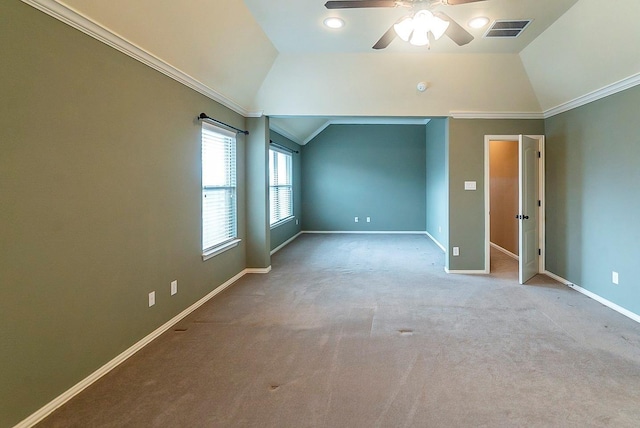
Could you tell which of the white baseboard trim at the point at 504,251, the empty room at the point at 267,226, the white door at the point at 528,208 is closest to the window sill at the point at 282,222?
the empty room at the point at 267,226

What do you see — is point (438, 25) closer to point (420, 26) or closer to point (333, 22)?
point (420, 26)

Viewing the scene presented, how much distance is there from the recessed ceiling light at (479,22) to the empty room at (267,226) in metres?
0.02

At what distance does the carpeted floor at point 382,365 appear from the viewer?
6.15ft

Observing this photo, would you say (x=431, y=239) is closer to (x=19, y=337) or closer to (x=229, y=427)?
(x=229, y=427)

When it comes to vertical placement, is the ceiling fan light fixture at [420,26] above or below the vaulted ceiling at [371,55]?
below

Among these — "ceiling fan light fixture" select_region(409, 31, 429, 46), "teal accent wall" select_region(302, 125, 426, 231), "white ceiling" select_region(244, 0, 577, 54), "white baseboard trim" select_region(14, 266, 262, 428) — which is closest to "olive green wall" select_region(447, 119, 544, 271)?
"white ceiling" select_region(244, 0, 577, 54)

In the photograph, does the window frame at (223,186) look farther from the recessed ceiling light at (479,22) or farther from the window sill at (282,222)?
the recessed ceiling light at (479,22)

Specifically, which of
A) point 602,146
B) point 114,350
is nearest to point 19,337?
point 114,350

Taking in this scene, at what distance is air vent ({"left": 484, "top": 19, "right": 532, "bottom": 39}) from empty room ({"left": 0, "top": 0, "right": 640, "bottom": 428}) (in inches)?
1.4

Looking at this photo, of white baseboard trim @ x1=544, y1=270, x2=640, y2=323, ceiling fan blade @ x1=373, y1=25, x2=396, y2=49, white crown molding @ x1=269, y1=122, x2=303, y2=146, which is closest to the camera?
ceiling fan blade @ x1=373, y1=25, x2=396, y2=49

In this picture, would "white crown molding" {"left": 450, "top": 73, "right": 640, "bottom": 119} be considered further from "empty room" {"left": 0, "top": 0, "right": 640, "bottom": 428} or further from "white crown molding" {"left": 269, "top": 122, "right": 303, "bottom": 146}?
"white crown molding" {"left": 269, "top": 122, "right": 303, "bottom": 146}

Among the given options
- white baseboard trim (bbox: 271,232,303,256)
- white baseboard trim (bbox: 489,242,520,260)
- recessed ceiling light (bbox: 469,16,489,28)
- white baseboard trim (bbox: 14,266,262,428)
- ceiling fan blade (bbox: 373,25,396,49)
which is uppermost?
recessed ceiling light (bbox: 469,16,489,28)

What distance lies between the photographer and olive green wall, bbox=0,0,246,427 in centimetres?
168

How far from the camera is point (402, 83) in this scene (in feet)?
14.6
